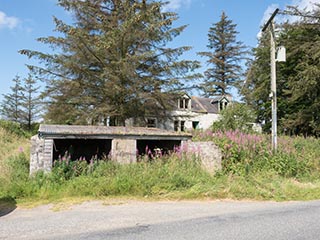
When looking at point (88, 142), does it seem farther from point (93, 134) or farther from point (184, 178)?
point (184, 178)

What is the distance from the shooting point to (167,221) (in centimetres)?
487

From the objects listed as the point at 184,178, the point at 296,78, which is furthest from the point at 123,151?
the point at 296,78

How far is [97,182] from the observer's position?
7133 mm

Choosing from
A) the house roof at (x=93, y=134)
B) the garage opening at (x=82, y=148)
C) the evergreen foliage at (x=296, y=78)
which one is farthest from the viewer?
the evergreen foliage at (x=296, y=78)

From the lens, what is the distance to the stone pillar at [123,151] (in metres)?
8.96

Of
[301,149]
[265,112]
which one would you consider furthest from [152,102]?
[265,112]

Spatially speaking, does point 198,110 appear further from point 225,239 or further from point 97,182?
point 225,239

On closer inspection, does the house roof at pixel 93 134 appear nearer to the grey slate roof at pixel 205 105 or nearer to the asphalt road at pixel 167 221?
the asphalt road at pixel 167 221

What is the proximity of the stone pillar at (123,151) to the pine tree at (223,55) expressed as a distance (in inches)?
1269

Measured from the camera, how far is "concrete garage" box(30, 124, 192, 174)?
8039 mm

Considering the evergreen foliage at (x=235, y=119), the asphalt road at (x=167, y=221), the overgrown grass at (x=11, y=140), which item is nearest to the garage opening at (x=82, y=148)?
the overgrown grass at (x=11, y=140)

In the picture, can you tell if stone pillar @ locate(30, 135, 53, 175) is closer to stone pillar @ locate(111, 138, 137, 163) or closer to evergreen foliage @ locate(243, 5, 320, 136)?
stone pillar @ locate(111, 138, 137, 163)

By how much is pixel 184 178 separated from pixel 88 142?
20.6 ft

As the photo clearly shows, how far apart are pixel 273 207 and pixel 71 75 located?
46.9 ft
